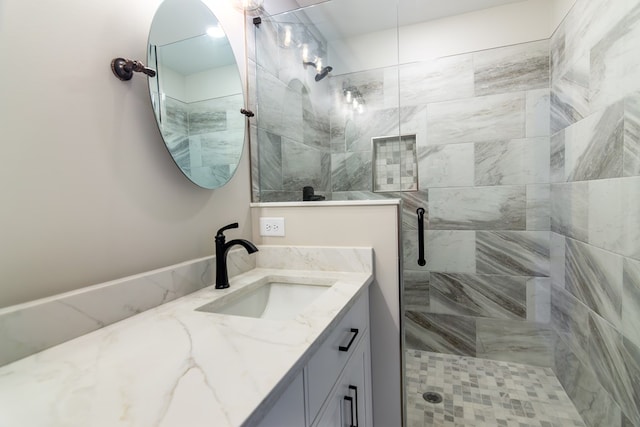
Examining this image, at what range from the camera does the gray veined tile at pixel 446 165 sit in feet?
7.04

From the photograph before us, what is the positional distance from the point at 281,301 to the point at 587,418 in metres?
1.64

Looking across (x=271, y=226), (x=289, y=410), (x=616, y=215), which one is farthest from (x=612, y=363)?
(x=271, y=226)

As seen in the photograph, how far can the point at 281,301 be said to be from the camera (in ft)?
4.13

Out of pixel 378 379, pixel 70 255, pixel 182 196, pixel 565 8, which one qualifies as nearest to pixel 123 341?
pixel 70 255

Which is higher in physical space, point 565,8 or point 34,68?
point 565,8

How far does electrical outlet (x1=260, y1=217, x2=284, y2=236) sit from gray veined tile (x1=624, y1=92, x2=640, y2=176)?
4.64ft

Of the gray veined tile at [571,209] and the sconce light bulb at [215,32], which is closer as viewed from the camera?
the sconce light bulb at [215,32]

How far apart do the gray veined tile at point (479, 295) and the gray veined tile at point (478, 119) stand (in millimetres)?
988

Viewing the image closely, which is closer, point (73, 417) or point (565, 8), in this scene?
point (73, 417)

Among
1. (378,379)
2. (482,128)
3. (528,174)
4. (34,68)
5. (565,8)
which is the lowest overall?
(378,379)

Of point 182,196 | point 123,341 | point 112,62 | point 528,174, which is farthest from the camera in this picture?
point 528,174

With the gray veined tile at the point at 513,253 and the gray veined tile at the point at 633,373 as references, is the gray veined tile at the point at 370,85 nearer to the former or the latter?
the gray veined tile at the point at 513,253

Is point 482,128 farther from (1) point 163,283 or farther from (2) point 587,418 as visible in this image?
(1) point 163,283

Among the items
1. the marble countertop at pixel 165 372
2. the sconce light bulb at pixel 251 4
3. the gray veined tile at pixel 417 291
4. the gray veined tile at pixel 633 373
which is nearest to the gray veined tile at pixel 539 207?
the gray veined tile at pixel 417 291
